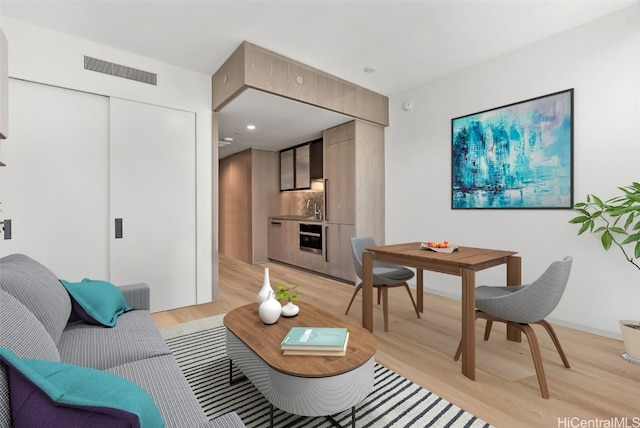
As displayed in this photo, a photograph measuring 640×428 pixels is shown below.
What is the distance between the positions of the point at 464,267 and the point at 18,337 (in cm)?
226

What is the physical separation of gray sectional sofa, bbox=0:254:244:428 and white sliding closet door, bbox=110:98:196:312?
130 centimetres

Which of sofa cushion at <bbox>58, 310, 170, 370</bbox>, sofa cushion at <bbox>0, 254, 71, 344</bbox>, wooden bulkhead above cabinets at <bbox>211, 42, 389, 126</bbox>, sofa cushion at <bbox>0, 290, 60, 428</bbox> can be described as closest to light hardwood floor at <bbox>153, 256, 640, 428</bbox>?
sofa cushion at <bbox>58, 310, 170, 370</bbox>

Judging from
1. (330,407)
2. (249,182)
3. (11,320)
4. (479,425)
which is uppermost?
(249,182)

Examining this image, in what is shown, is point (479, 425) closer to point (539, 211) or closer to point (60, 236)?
point (539, 211)

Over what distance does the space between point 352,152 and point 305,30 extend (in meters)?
1.84

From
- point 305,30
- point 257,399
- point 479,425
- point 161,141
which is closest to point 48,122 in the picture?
point 161,141

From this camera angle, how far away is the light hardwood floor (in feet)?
5.47

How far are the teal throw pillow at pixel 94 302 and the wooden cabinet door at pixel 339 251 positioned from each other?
3035 millimetres

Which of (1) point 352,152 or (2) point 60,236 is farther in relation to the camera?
(1) point 352,152

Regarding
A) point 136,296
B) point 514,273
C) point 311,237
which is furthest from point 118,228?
point 514,273

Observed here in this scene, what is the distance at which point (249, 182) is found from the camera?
6168 millimetres

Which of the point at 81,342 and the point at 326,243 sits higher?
the point at 326,243

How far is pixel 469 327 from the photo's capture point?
2027 mm

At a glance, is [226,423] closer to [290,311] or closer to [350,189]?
[290,311]
